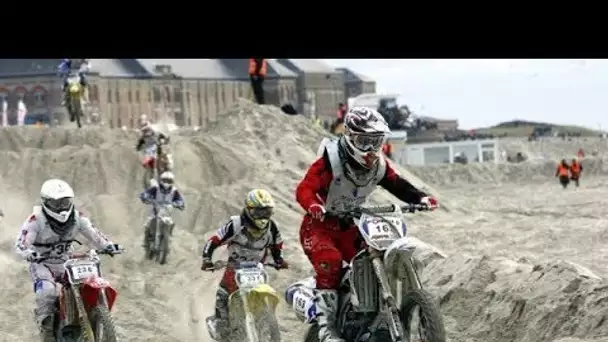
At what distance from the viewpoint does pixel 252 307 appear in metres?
10.4

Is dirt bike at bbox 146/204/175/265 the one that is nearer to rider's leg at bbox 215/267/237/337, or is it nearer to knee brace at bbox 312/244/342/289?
rider's leg at bbox 215/267/237/337

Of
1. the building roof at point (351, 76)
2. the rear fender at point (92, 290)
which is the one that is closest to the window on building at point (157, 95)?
the building roof at point (351, 76)

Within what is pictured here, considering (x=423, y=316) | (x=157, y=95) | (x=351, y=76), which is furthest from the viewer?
(x=351, y=76)

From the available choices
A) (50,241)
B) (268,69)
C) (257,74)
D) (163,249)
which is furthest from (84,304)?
(268,69)

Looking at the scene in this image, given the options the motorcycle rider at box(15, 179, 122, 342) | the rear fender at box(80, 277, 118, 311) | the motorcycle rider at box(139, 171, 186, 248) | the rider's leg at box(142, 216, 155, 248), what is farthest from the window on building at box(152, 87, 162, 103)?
the rear fender at box(80, 277, 118, 311)

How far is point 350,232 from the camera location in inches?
363

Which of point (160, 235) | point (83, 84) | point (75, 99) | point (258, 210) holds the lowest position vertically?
point (160, 235)

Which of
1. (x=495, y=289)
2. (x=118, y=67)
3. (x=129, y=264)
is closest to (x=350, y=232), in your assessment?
(x=495, y=289)

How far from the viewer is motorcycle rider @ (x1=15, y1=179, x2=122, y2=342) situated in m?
10.4

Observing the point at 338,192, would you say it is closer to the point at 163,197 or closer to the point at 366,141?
the point at 366,141

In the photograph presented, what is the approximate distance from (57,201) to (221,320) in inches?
84.5

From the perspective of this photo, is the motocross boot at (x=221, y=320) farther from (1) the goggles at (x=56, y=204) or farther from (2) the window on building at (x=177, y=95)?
(2) the window on building at (x=177, y=95)
